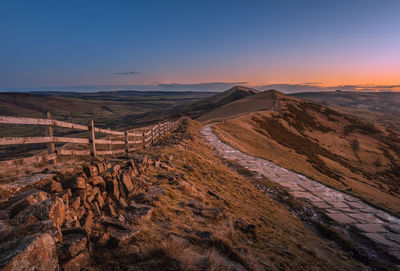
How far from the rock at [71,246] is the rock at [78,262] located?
0.06m

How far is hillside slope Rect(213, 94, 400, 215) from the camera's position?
23.0 metres

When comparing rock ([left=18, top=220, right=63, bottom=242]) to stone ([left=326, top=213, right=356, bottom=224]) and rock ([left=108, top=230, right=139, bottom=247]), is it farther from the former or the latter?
stone ([left=326, top=213, right=356, bottom=224])

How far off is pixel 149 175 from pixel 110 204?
273 centimetres

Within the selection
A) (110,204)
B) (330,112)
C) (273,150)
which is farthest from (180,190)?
(330,112)

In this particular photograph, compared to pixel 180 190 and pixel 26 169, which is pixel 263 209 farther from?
pixel 26 169

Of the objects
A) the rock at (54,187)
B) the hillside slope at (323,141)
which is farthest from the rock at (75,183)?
the hillside slope at (323,141)

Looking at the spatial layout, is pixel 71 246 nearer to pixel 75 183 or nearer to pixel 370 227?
pixel 75 183

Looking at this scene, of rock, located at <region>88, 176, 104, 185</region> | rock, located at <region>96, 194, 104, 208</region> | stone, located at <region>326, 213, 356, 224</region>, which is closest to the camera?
rock, located at <region>96, 194, 104, 208</region>

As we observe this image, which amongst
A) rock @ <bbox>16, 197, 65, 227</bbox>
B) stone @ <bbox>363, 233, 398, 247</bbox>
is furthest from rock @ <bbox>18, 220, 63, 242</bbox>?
stone @ <bbox>363, 233, 398, 247</bbox>

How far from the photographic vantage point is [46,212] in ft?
11.5

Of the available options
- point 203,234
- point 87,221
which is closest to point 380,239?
point 203,234

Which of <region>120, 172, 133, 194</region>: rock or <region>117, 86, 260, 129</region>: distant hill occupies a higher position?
<region>120, 172, 133, 194</region>: rock

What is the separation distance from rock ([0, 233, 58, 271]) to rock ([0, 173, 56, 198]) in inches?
72.1

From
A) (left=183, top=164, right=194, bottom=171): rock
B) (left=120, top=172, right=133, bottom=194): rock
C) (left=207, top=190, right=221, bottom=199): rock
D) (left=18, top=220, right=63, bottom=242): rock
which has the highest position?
(left=18, top=220, right=63, bottom=242): rock
